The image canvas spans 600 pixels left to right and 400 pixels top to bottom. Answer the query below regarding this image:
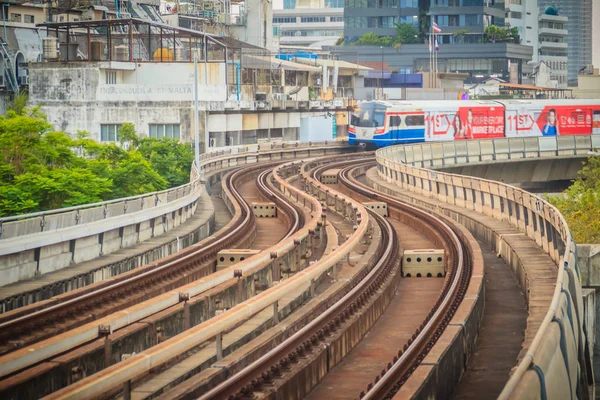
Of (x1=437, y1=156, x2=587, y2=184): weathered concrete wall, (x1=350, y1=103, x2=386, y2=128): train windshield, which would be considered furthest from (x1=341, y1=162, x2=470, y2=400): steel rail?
(x1=350, y1=103, x2=386, y2=128): train windshield

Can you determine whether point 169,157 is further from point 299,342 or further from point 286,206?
point 299,342

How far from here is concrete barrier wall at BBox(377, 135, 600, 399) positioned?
942cm

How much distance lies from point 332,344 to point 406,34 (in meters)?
135

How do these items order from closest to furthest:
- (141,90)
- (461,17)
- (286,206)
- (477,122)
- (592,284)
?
1. (592,284)
2. (286,206)
3. (141,90)
4. (477,122)
5. (461,17)

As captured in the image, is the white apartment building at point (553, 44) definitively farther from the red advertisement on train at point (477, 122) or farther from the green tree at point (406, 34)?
the red advertisement on train at point (477, 122)

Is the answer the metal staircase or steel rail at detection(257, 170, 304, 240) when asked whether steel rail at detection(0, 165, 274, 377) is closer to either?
steel rail at detection(257, 170, 304, 240)

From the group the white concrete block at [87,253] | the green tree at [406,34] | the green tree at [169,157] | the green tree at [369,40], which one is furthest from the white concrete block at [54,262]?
the green tree at [369,40]

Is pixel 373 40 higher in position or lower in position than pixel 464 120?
higher

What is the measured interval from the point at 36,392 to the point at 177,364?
2.61 m

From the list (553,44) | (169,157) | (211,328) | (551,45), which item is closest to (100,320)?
(211,328)

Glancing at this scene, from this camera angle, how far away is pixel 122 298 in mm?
20094

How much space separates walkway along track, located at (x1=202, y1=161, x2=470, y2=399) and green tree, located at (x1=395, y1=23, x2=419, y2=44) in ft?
415

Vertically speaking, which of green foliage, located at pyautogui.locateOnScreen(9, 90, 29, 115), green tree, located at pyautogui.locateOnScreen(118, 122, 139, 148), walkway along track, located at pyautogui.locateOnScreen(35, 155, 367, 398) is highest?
green foliage, located at pyautogui.locateOnScreen(9, 90, 29, 115)

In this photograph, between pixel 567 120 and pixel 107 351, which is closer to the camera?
pixel 107 351
